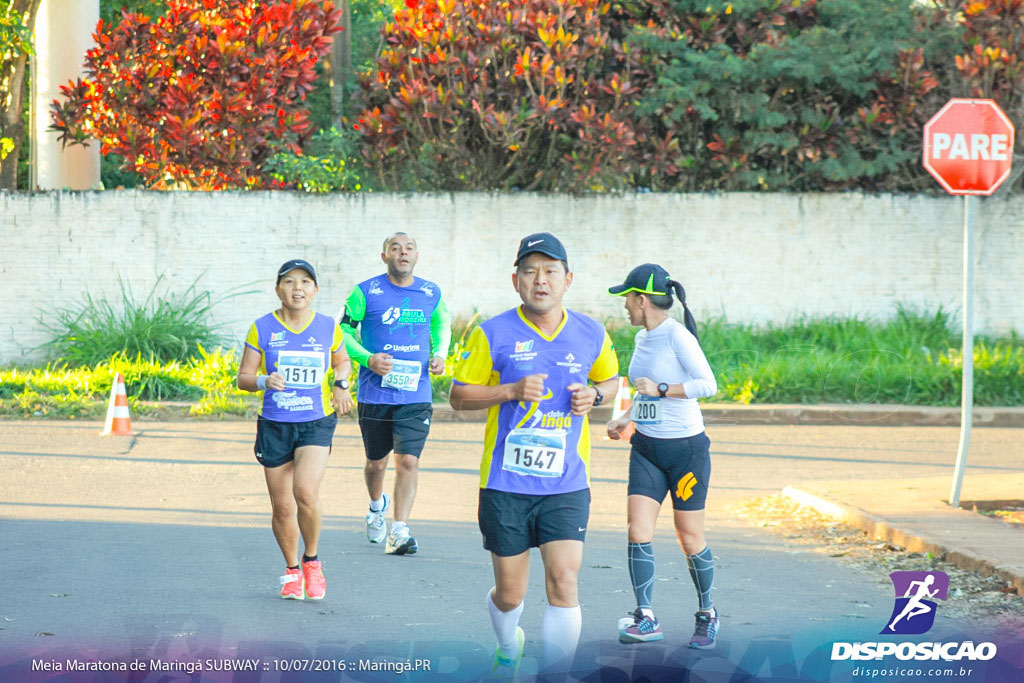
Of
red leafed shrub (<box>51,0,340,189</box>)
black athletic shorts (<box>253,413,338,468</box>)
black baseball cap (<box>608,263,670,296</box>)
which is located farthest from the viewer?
red leafed shrub (<box>51,0,340,189</box>)

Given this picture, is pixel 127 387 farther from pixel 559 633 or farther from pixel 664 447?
pixel 559 633

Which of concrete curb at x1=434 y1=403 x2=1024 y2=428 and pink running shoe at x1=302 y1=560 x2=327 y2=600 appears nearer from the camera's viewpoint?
pink running shoe at x1=302 y1=560 x2=327 y2=600

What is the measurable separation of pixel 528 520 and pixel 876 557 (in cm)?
388

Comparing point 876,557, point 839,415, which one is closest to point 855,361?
point 839,415

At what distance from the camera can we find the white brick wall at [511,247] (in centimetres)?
1816

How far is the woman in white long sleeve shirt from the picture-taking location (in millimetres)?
6523

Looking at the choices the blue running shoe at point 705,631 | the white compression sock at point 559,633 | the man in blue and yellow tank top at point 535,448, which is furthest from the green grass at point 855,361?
the white compression sock at point 559,633

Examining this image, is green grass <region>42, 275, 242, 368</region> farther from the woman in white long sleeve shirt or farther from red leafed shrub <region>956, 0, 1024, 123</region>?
the woman in white long sleeve shirt

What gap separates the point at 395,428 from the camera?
8.85 m

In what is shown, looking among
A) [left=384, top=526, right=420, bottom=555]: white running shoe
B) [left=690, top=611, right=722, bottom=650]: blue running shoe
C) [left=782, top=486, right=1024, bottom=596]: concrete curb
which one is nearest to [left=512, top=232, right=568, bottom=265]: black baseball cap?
[left=690, top=611, right=722, bottom=650]: blue running shoe

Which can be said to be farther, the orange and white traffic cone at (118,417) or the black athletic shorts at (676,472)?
the orange and white traffic cone at (118,417)

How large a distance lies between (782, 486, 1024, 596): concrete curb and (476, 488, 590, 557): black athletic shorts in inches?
126

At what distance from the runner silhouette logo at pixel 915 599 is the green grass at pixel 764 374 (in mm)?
8391

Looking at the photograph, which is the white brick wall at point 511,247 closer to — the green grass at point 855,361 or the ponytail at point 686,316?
the green grass at point 855,361
